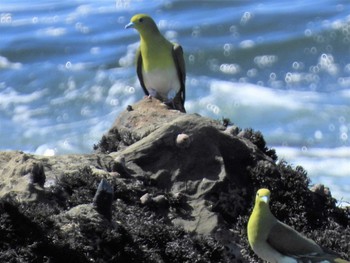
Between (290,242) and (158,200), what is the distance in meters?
1.29

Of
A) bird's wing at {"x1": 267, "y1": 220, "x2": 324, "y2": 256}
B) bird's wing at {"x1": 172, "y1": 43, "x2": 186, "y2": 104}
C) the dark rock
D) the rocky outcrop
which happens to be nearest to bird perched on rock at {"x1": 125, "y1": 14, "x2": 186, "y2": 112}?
bird's wing at {"x1": 172, "y1": 43, "x2": 186, "y2": 104}

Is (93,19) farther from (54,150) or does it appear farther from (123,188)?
(123,188)

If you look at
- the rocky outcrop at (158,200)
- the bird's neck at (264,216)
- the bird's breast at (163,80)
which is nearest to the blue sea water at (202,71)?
the bird's breast at (163,80)

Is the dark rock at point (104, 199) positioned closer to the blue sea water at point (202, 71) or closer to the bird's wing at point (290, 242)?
the bird's wing at point (290, 242)

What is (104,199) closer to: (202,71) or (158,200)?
(158,200)

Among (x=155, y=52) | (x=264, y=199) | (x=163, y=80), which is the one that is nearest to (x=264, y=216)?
(x=264, y=199)

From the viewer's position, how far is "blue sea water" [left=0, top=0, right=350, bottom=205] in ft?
66.0

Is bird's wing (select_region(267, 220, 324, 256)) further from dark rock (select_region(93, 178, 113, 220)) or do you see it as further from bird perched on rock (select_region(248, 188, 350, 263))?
dark rock (select_region(93, 178, 113, 220))

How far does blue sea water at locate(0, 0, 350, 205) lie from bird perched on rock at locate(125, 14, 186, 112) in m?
4.91

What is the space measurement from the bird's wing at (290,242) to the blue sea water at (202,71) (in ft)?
28.5

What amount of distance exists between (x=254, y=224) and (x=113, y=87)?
15.9 metres

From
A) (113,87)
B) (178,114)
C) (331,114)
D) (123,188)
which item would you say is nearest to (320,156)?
(331,114)

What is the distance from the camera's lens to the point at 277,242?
7.60 metres

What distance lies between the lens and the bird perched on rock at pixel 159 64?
39.5 ft
